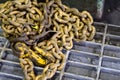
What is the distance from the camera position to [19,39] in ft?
8.59

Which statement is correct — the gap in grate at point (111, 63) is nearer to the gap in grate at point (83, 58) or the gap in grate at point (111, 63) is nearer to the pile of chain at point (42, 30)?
the gap in grate at point (83, 58)

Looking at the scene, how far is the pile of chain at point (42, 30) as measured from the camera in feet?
8.39

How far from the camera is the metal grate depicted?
259 centimetres

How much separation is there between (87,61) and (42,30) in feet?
1.51

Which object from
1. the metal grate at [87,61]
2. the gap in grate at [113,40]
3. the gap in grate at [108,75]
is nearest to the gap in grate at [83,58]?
the metal grate at [87,61]

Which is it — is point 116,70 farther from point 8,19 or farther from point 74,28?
point 8,19

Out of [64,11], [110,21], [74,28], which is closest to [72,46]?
[74,28]

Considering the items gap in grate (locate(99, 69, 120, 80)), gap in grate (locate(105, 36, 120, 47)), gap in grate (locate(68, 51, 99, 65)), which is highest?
gap in grate (locate(105, 36, 120, 47))

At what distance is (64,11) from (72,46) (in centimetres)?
33

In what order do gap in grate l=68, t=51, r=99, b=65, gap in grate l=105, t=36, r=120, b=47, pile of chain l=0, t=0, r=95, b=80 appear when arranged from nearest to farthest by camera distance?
pile of chain l=0, t=0, r=95, b=80 → gap in grate l=68, t=51, r=99, b=65 → gap in grate l=105, t=36, r=120, b=47

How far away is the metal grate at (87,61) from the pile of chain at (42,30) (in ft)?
0.26

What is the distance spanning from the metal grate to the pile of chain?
8 cm

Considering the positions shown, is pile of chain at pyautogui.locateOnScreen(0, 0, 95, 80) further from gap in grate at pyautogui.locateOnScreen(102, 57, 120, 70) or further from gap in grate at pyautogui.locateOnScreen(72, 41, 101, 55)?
gap in grate at pyautogui.locateOnScreen(102, 57, 120, 70)

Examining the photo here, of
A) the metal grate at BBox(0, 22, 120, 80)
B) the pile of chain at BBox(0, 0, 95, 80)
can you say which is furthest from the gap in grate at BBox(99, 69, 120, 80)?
the pile of chain at BBox(0, 0, 95, 80)
